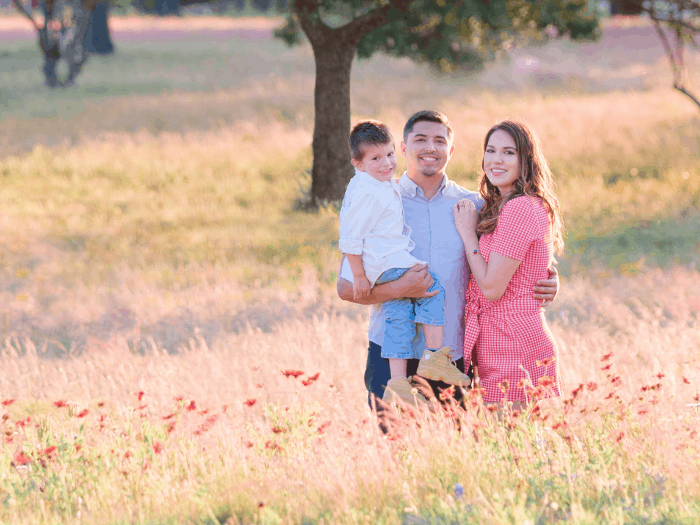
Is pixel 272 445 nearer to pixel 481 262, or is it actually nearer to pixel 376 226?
pixel 376 226

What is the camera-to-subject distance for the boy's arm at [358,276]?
3.55 m

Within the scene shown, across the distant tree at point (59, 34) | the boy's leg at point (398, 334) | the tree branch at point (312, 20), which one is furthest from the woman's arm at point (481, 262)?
the distant tree at point (59, 34)

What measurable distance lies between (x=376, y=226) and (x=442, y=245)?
0.34 meters

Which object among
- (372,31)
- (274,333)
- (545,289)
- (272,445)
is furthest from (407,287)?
(372,31)

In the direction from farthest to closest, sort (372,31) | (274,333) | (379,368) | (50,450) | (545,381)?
(372,31)
(274,333)
(379,368)
(545,381)
(50,450)

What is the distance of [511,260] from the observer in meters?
3.36

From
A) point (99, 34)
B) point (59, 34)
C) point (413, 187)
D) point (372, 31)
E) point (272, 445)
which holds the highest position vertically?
point (99, 34)

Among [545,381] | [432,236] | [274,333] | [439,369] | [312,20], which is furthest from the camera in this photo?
[312,20]

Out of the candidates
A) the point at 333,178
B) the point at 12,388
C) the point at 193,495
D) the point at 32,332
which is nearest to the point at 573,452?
the point at 193,495

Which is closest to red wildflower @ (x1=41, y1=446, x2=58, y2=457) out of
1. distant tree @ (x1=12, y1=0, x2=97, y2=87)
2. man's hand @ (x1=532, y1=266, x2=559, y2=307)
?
man's hand @ (x1=532, y1=266, x2=559, y2=307)

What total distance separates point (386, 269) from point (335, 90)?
8.18 meters

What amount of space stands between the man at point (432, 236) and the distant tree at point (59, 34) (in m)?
25.9

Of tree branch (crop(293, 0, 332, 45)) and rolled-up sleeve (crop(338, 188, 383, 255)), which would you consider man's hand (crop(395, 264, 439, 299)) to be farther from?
tree branch (crop(293, 0, 332, 45))

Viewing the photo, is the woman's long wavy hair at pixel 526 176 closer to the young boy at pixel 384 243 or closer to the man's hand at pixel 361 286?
the young boy at pixel 384 243
